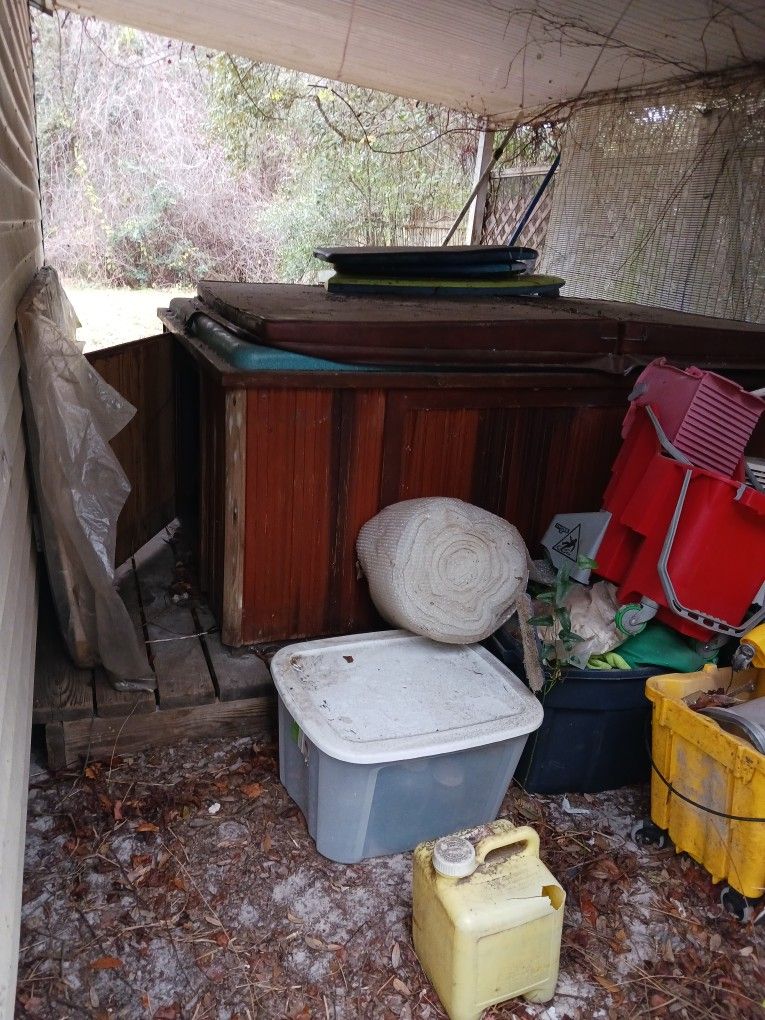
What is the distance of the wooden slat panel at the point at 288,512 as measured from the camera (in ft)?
7.30

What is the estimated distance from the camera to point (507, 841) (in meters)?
1.55

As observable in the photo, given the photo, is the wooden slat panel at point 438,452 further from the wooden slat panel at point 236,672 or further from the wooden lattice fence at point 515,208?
the wooden lattice fence at point 515,208

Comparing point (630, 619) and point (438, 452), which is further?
point (438, 452)

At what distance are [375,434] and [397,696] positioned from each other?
82 centimetres

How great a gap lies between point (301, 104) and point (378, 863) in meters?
10.7

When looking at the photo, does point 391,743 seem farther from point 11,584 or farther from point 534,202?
point 534,202

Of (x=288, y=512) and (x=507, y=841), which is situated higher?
(x=288, y=512)

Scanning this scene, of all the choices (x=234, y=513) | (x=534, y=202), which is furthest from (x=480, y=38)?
(x=234, y=513)

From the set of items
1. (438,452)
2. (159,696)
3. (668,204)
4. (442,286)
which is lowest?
(159,696)

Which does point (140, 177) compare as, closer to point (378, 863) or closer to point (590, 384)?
point (590, 384)

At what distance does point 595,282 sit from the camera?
4.59m

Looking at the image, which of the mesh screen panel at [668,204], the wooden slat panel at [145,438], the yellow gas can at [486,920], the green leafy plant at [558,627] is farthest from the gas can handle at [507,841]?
the mesh screen panel at [668,204]

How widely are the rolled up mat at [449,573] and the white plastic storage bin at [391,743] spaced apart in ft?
0.43

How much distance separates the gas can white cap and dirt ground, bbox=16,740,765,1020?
1.02ft
